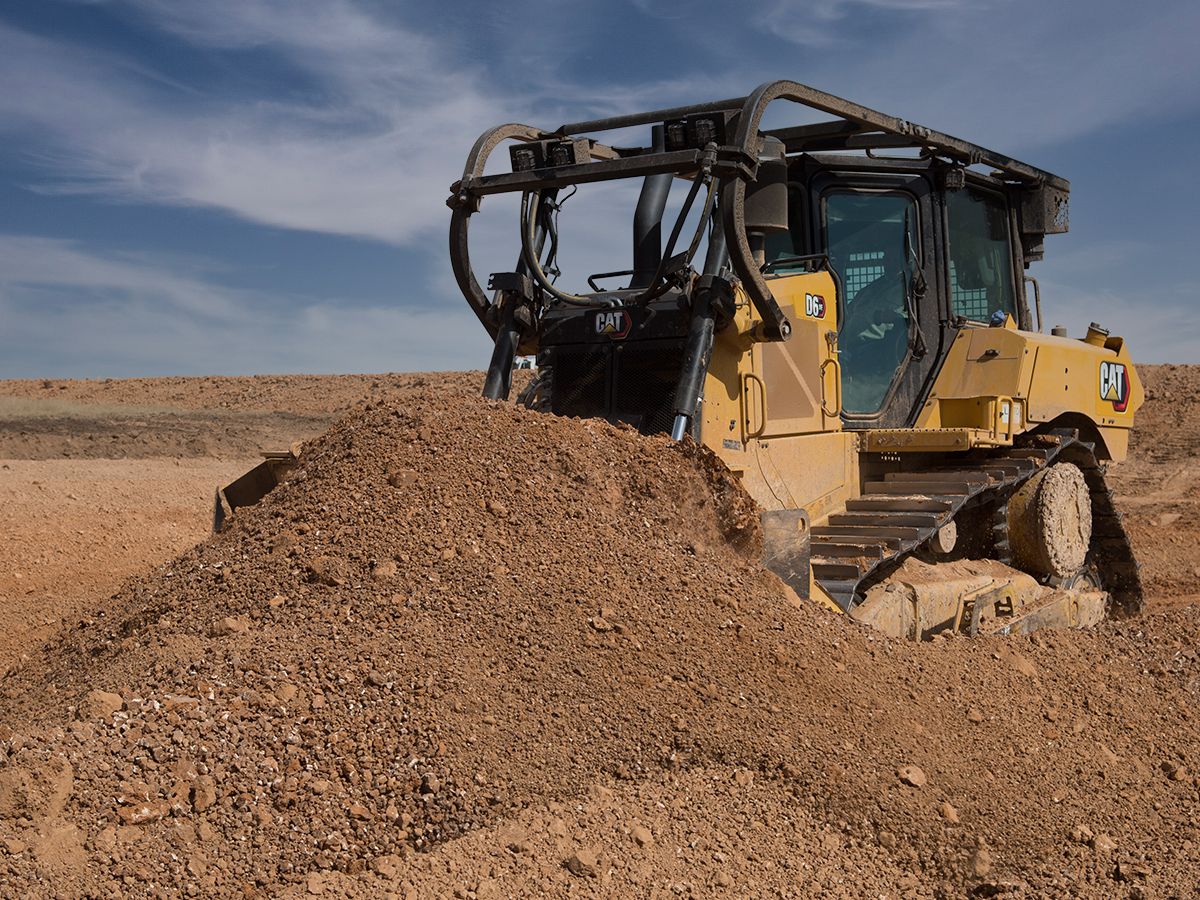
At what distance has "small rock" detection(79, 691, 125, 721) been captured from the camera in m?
3.65

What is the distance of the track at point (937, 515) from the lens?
575cm

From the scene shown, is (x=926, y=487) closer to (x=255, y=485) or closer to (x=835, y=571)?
(x=835, y=571)

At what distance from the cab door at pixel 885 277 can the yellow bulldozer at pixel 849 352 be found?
12 millimetres

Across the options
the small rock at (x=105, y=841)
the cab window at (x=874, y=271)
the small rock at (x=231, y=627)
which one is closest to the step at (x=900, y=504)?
the cab window at (x=874, y=271)

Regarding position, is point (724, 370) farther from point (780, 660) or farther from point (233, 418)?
point (233, 418)

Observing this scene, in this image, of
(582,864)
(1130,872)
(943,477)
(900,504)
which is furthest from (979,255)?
(582,864)

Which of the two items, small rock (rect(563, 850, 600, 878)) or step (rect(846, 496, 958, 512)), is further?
step (rect(846, 496, 958, 512))

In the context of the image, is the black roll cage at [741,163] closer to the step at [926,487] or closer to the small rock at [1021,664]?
the step at [926,487]

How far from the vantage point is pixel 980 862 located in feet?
12.8

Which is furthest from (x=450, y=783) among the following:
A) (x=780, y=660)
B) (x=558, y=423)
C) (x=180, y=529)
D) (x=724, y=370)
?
(x=180, y=529)

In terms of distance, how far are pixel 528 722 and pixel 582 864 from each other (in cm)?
52

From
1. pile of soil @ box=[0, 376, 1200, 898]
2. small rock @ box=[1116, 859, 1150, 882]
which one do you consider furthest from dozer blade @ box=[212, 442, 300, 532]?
→ small rock @ box=[1116, 859, 1150, 882]

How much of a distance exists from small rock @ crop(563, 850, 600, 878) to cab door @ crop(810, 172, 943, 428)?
3975 millimetres

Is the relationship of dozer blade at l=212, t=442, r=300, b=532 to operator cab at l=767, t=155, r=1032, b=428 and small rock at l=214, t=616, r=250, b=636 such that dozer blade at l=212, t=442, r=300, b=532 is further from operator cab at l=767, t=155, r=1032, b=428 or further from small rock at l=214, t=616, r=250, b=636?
operator cab at l=767, t=155, r=1032, b=428
